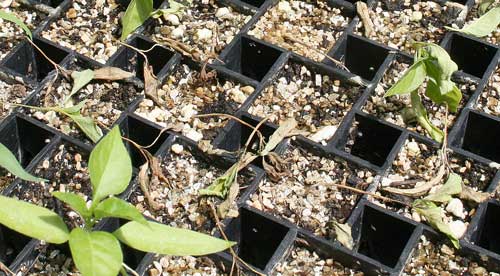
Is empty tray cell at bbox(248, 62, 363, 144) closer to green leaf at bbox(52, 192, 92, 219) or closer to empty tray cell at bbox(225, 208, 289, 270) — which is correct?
empty tray cell at bbox(225, 208, 289, 270)

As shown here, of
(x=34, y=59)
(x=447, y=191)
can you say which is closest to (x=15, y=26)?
(x=34, y=59)

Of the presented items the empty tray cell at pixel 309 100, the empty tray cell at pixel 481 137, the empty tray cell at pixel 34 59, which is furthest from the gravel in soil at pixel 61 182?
the empty tray cell at pixel 481 137

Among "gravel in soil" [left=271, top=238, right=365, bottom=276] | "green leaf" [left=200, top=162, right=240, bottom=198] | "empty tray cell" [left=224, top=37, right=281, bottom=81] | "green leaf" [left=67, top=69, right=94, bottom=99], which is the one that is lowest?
"gravel in soil" [left=271, top=238, right=365, bottom=276]

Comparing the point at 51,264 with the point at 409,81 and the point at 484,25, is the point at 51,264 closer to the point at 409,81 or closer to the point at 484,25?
the point at 409,81

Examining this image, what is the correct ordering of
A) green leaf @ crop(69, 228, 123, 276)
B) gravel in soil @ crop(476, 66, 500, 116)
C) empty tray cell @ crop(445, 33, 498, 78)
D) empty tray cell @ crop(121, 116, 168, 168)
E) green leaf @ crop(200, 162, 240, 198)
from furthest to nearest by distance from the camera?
1. empty tray cell @ crop(445, 33, 498, 78)
2. gravel in soil @ crop(476, 66, 500, 116)
3. empty tray cell @ crop(121, 116, 168, 168)
4. green leaf @ crop(200, 162, 240, 198)
5. green leaf @ crop(69, 228, 123, 276)

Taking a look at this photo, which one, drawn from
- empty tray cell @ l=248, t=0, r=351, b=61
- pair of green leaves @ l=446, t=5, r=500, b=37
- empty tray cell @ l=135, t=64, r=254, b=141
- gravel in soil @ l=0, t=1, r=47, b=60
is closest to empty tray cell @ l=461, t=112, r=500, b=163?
pair of green leaves @ l=446, t=5, r=500, b=37

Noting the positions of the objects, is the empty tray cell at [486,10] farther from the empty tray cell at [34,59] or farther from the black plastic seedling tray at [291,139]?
the empty tray cell at [34,59]
